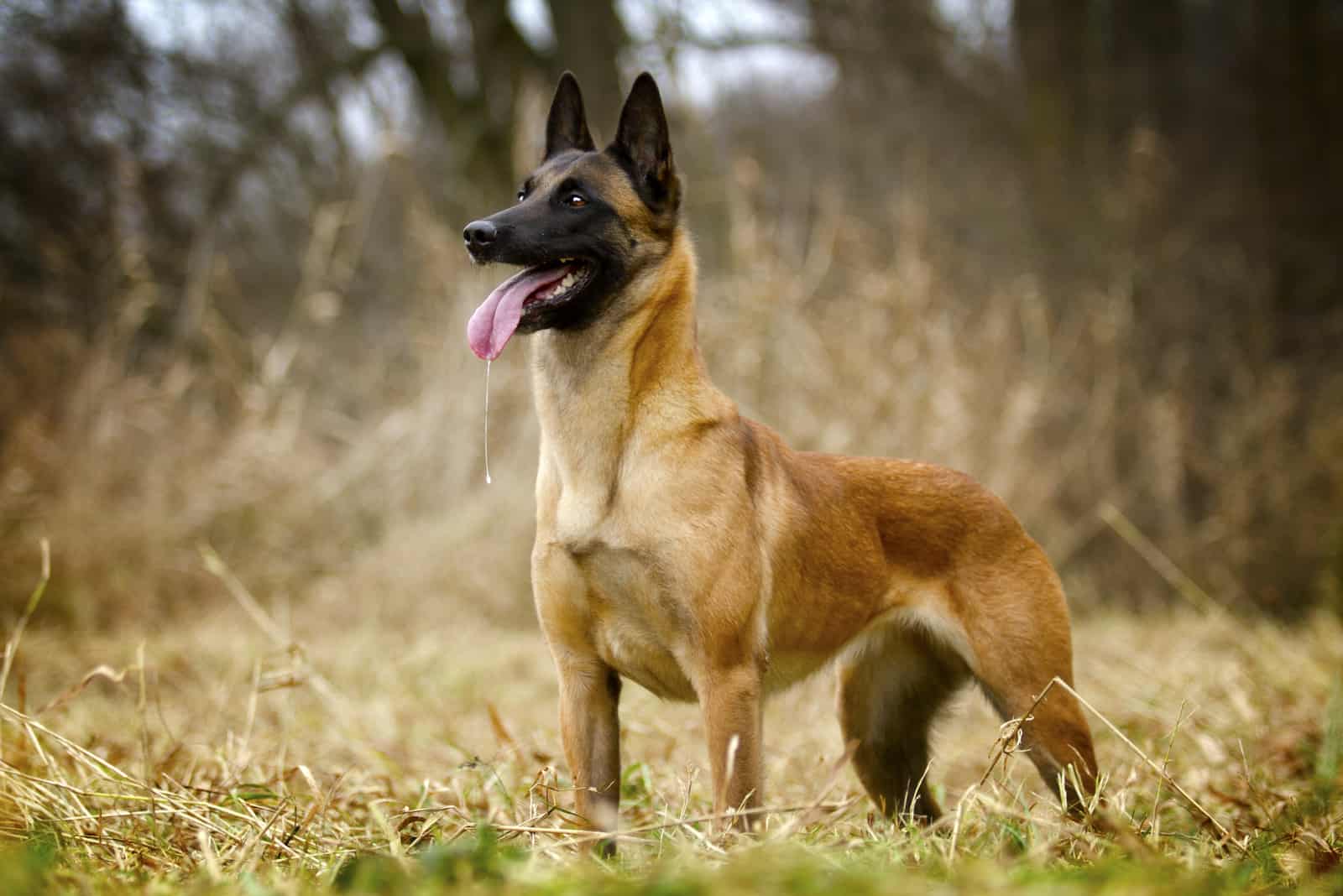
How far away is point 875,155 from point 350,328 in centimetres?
680

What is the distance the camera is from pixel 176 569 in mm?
6891

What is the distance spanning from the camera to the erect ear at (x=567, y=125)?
3520 mm

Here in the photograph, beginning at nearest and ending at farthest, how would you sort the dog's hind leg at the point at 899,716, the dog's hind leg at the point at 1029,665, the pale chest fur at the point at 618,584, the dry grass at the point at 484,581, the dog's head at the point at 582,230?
the dry grass at the point at 484,581
the pale chest fur at the point at 618,584
the dog's head at the point at 582,230
the dog's hind leg at the point at 1029,665
the dog's hind leg at the point at 899,716

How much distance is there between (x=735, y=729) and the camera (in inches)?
106

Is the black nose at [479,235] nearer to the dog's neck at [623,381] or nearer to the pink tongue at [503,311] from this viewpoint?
the pink tongue at [503,311]

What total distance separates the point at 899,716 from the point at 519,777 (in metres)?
1.29

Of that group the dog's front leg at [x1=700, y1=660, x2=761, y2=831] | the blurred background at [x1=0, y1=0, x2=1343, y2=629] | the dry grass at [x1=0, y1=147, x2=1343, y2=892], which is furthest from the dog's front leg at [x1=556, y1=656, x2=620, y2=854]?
the blurred background at [x1=0, y1=0, x2=1343, y2=629]

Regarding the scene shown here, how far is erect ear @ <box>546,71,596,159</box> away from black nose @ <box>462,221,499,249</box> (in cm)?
84

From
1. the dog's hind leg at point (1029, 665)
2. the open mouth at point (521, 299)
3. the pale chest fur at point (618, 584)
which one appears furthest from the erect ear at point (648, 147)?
the dog's hind leg at point (1029, 665)

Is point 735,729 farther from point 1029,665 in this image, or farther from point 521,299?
point 521,299

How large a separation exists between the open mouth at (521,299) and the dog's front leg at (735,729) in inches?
41.2

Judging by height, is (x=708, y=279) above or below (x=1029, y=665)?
above

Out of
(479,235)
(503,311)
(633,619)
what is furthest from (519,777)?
(479,235)

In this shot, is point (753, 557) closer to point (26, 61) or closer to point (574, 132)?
point (574, 132)
